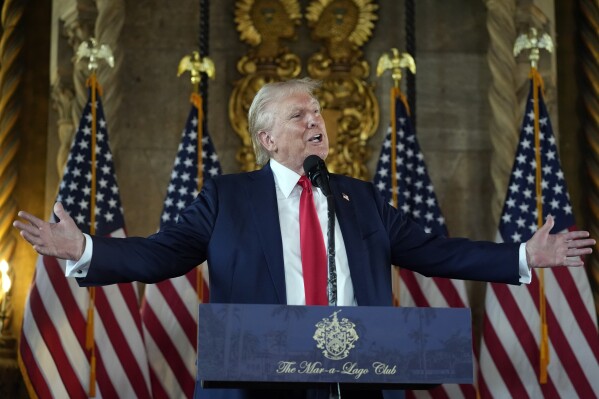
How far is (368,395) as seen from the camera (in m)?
2.84

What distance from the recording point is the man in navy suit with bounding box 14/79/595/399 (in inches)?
112

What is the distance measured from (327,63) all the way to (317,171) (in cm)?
356

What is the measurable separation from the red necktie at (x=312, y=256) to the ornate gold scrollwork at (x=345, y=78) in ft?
10.3

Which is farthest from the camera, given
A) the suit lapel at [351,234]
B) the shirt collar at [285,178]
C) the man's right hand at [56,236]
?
the shirt collar at [285,178]

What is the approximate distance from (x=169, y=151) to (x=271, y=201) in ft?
10.4

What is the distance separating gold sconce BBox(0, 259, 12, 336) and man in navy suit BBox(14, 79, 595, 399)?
8.66 ft

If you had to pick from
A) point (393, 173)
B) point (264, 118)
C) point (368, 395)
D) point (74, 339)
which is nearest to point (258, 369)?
point (368, 395)

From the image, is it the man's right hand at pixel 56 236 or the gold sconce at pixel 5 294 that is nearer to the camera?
the man's right hand at pixel 56 236

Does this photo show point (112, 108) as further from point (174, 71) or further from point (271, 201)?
point (271, 201)

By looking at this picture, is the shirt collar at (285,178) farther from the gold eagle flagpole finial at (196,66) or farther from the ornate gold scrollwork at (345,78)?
the ornate gold scrollwork at (345,78)

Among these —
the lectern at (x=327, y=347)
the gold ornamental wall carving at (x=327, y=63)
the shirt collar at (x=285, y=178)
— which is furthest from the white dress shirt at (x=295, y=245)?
the gold ornamental wall carving at (x=327, y=63)

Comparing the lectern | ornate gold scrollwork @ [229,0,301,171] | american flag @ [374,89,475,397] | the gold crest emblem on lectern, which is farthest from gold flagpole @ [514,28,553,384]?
the gold crest emblem on lectern

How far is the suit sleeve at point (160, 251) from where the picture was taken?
9.07 ft

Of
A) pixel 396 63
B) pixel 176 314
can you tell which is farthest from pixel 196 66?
pixel 176 314
